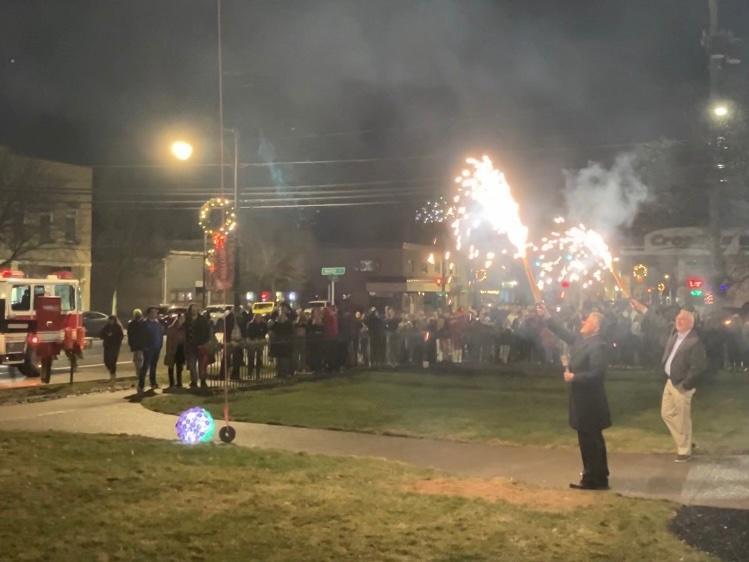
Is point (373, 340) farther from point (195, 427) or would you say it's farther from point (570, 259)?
point (570, 259)

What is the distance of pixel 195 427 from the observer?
35.1 ft

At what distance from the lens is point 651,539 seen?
6418mm

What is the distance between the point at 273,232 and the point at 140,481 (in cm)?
5062

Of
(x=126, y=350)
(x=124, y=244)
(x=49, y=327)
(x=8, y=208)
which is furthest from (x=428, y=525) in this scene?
(x=124, y=244)

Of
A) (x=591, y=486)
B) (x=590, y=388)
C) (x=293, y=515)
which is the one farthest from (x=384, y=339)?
(x=293, y=515)

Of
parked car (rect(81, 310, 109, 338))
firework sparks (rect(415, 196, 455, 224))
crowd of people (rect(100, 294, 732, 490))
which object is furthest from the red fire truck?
parked car (rect(81, 310, 109, 338))

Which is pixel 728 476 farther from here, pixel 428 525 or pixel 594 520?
pixel 428 525

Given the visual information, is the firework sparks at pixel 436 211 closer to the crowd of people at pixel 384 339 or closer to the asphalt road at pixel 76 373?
the crowd of people at pixel 384 339

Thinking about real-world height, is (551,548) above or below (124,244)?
below

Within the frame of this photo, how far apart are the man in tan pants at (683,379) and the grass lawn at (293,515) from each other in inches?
96.7

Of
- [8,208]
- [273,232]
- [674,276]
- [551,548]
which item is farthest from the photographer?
[273,232]

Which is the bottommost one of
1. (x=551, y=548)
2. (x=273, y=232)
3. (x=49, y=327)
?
(x=551, y=548)

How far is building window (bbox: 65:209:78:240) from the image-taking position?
43812 mm

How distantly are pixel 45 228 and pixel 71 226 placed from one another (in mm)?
3892
